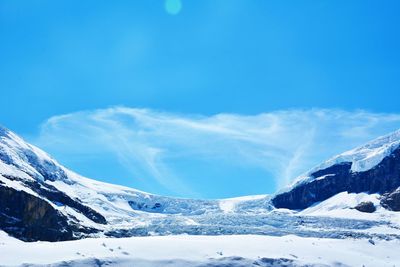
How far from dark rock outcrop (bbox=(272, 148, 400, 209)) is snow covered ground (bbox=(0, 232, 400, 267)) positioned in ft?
336

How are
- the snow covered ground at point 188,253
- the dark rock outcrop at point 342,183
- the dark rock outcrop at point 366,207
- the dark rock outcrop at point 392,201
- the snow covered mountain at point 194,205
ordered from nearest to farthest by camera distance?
the snow covered ground at point 188,253, the snow covered mountain at point 194,205, the dark rock outcrop at point 392,201, the dark rock outcrop at point 366,207, the dark rock outcrop at point 342,183

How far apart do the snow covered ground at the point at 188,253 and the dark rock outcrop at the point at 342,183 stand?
336ft

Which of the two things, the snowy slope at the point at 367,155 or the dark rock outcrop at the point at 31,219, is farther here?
the snowy slope at the point at 367,155

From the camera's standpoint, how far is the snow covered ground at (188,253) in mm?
35875

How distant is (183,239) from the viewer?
4388cm

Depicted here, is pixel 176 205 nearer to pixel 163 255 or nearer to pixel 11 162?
pixel 11 162

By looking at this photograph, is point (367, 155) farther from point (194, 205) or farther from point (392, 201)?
point (194, 205)

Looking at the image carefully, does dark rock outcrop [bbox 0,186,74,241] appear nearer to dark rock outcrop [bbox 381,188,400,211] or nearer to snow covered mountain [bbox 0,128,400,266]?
snow covered mountain [bbox 0,128,400,266]

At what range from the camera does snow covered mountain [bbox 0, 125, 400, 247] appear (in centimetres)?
7238

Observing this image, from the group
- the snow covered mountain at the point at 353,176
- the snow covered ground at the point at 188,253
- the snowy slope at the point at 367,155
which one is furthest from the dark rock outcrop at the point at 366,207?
the snow covered ground at the point at 188,253

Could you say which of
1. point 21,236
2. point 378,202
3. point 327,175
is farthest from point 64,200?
point 327,175

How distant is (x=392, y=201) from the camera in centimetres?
13125

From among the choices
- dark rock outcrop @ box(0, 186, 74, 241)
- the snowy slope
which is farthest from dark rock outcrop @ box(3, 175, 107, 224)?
the snowy slope

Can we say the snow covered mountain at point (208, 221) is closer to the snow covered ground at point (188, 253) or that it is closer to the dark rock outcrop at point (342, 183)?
the snow covered ground at point (188, 253)
